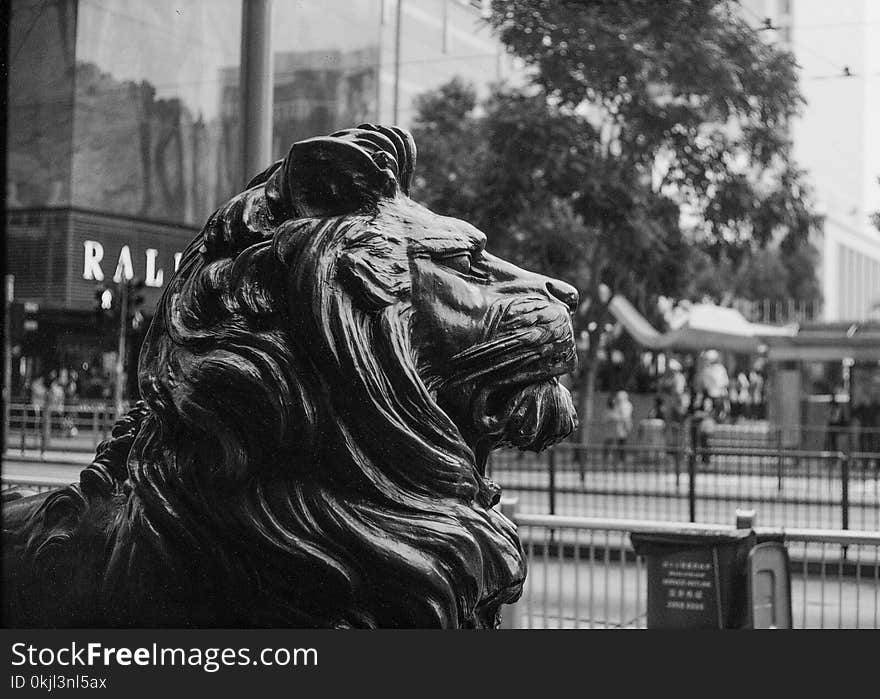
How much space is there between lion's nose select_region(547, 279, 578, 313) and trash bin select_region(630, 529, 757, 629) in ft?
13.4

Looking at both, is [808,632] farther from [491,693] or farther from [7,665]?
[7,665]

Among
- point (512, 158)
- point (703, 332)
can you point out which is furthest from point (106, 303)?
point (703, 332)

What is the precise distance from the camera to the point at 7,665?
1.39 metres

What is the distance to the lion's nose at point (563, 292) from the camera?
1.49m

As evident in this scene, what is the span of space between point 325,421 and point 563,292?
38 centimetres

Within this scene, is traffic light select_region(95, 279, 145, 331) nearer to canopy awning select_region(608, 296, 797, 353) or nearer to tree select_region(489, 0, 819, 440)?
tree select_region(489, 0, 819, 440)

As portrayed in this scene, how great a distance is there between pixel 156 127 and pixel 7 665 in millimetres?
2392

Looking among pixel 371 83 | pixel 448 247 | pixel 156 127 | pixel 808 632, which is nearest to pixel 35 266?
pixel 156 127

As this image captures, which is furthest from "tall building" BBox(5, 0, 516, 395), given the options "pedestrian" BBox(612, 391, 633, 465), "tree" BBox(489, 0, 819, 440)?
"pedestrian" BBox(612, 391, 633, 465)

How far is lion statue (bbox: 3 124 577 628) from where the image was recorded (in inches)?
51.8

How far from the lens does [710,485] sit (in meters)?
11.5

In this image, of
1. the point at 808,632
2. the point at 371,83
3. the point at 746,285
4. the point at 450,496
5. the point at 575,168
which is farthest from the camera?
the point at 746,285

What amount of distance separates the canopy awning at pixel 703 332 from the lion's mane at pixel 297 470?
22446 millimetres

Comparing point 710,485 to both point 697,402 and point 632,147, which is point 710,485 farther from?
point 697,402
